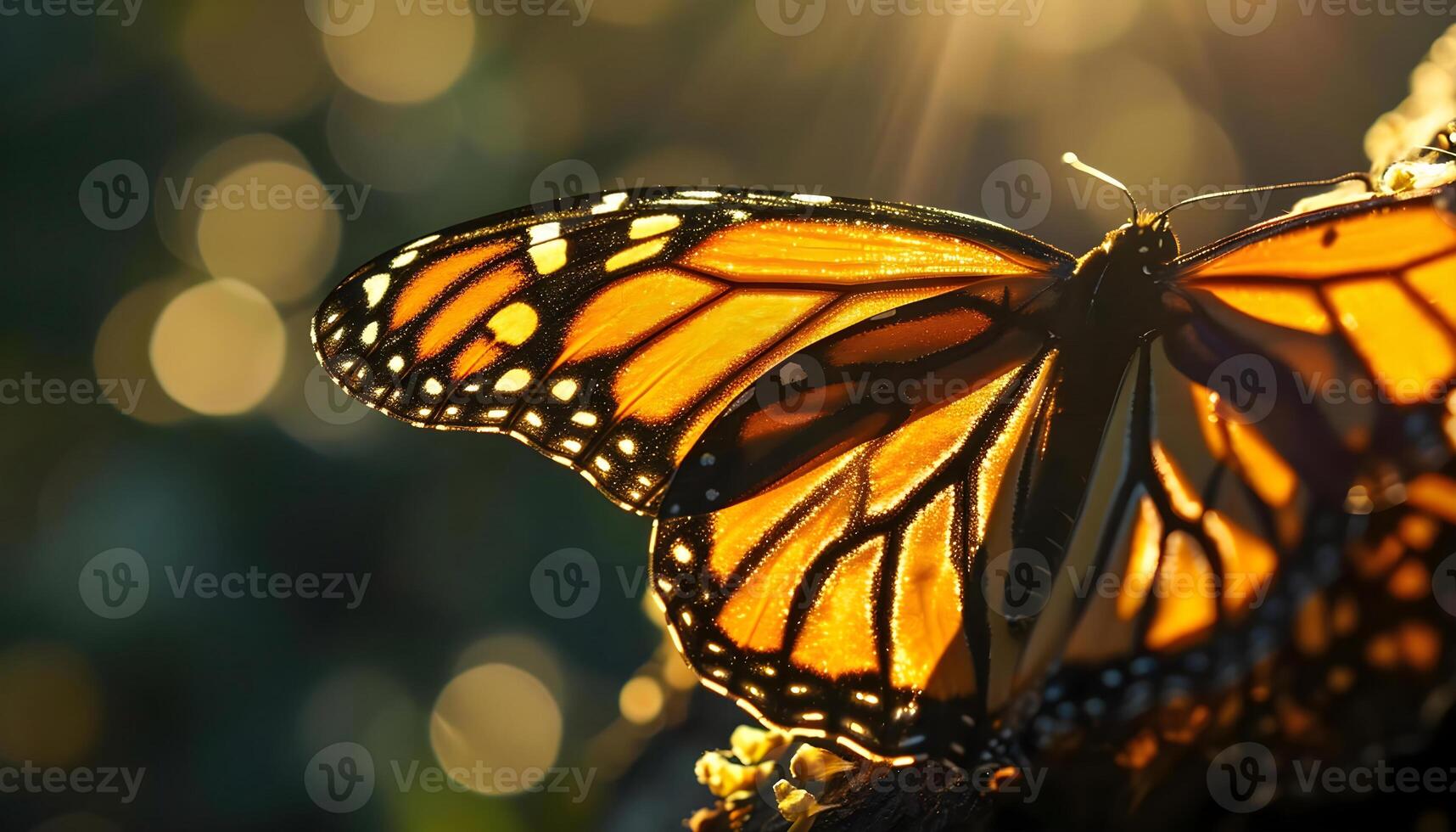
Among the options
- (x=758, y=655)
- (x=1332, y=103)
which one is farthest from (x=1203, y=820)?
(x=1332, y=103)

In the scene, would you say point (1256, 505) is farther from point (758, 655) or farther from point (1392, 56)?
point (1392, 56)
